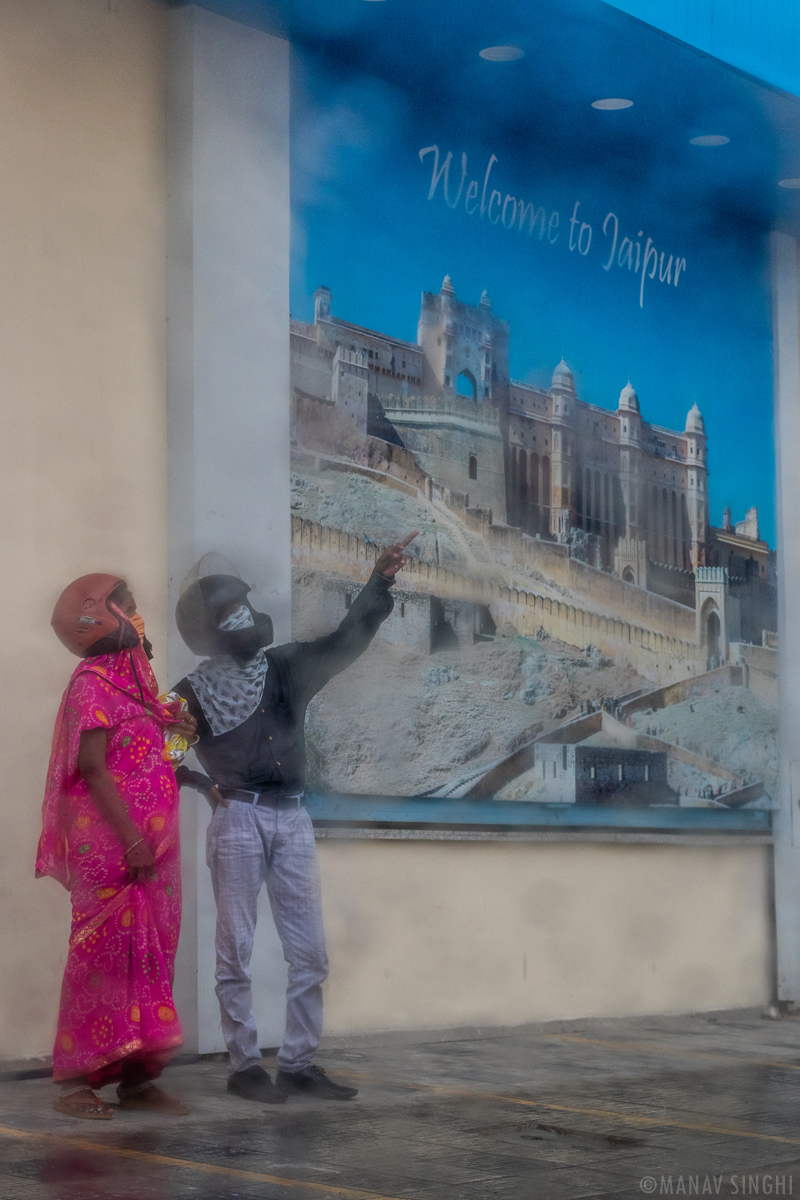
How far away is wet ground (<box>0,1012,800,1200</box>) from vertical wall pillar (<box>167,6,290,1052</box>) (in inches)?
26.2

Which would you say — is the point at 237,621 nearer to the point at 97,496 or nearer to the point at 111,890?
the point at 97,496

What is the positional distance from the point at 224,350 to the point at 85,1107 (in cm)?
292

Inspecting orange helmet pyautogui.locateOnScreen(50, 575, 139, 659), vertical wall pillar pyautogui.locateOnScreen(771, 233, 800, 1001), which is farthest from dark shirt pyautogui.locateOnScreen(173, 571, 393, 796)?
vertical wall pillar pyautogui.locateOnScreen(771, 233, 800, 1001)

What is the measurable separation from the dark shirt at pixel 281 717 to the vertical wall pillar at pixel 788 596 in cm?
394

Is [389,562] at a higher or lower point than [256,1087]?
higher

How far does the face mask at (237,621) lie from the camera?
17.9 feet

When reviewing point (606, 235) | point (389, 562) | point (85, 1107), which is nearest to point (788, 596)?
point (606, 235)

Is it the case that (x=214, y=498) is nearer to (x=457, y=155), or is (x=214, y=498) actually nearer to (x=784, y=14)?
(x=457, y=155)

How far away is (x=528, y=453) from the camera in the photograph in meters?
7.65

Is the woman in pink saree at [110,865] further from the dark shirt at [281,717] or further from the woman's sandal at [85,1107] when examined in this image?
the dark shirt at [281,717]

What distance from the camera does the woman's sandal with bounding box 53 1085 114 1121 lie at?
4.80 metres

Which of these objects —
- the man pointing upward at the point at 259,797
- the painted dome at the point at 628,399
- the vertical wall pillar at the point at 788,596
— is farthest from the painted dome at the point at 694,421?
the man pointing upward at the point at 259,797

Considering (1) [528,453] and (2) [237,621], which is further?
(1) [528,453]

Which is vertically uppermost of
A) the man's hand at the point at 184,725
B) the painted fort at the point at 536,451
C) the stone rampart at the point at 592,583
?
the painted fort at the point at 536,451
